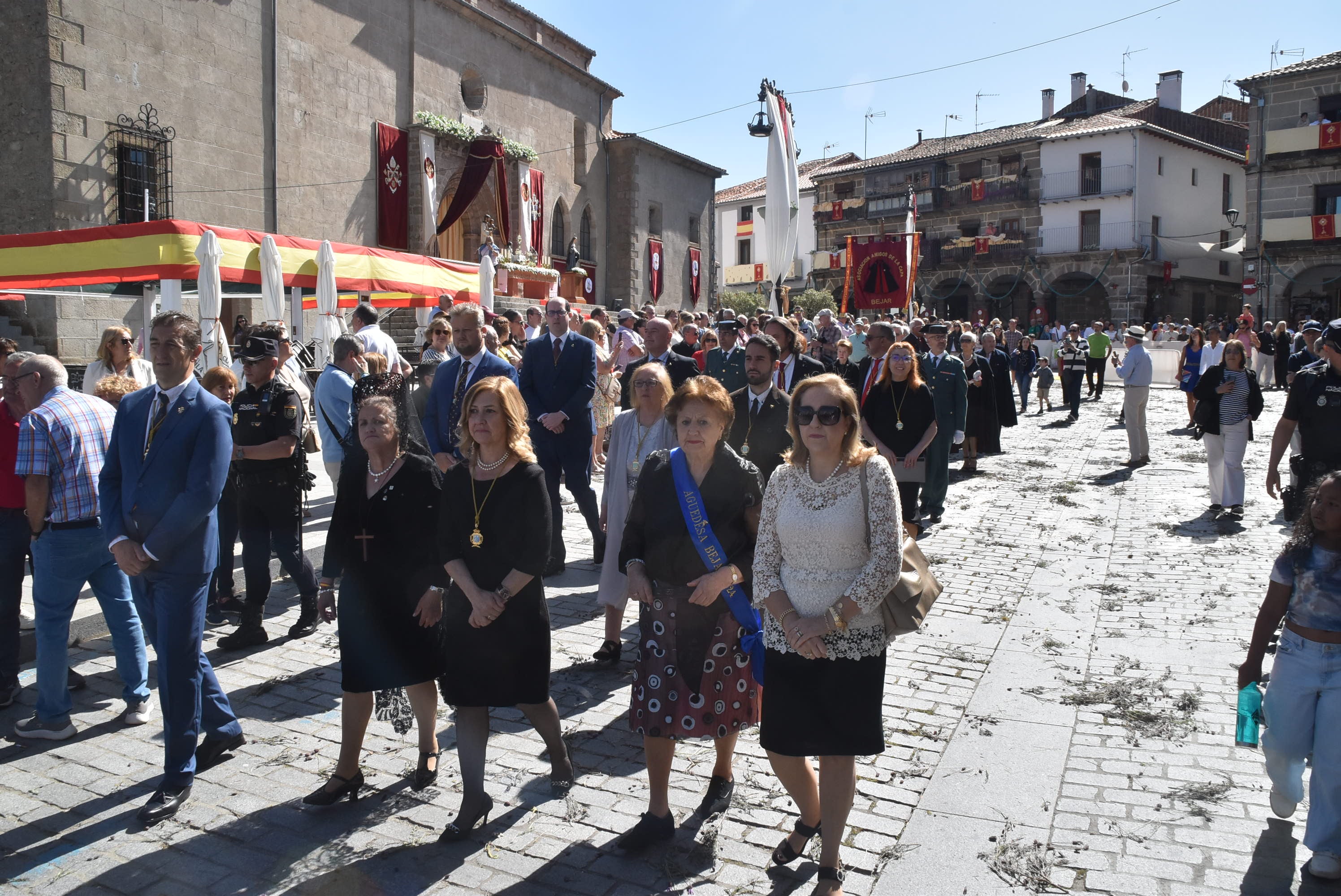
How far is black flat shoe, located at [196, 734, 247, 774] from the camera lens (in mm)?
4367

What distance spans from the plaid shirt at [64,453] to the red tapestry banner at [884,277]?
1194cm

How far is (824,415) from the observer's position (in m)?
3.26

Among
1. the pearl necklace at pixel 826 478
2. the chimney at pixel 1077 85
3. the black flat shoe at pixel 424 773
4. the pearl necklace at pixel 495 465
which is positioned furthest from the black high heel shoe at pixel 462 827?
the chimney at pixel 1077 85

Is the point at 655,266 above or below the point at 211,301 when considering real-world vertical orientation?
above

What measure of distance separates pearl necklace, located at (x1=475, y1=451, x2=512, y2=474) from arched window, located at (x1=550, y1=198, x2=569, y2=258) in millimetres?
29265

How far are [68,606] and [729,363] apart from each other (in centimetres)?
548

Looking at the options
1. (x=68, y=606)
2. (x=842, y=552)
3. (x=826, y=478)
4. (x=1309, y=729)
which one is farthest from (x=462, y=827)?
(x=1309, y=729)

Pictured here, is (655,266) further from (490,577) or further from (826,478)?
(826,478)

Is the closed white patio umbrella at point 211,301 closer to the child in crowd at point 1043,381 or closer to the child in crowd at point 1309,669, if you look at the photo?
the child in crowd at point 1309,669

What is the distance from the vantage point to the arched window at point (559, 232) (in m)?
32.7

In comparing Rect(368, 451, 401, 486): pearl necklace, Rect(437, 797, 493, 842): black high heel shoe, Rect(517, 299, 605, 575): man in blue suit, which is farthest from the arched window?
Rect(437, 797, 493, 842): black high heel shoe

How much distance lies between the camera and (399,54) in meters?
24.5

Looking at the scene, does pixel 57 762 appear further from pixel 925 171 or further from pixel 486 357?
pixel 925 171

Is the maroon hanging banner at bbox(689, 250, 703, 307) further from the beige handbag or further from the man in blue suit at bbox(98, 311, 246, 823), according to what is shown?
the beige handbag
